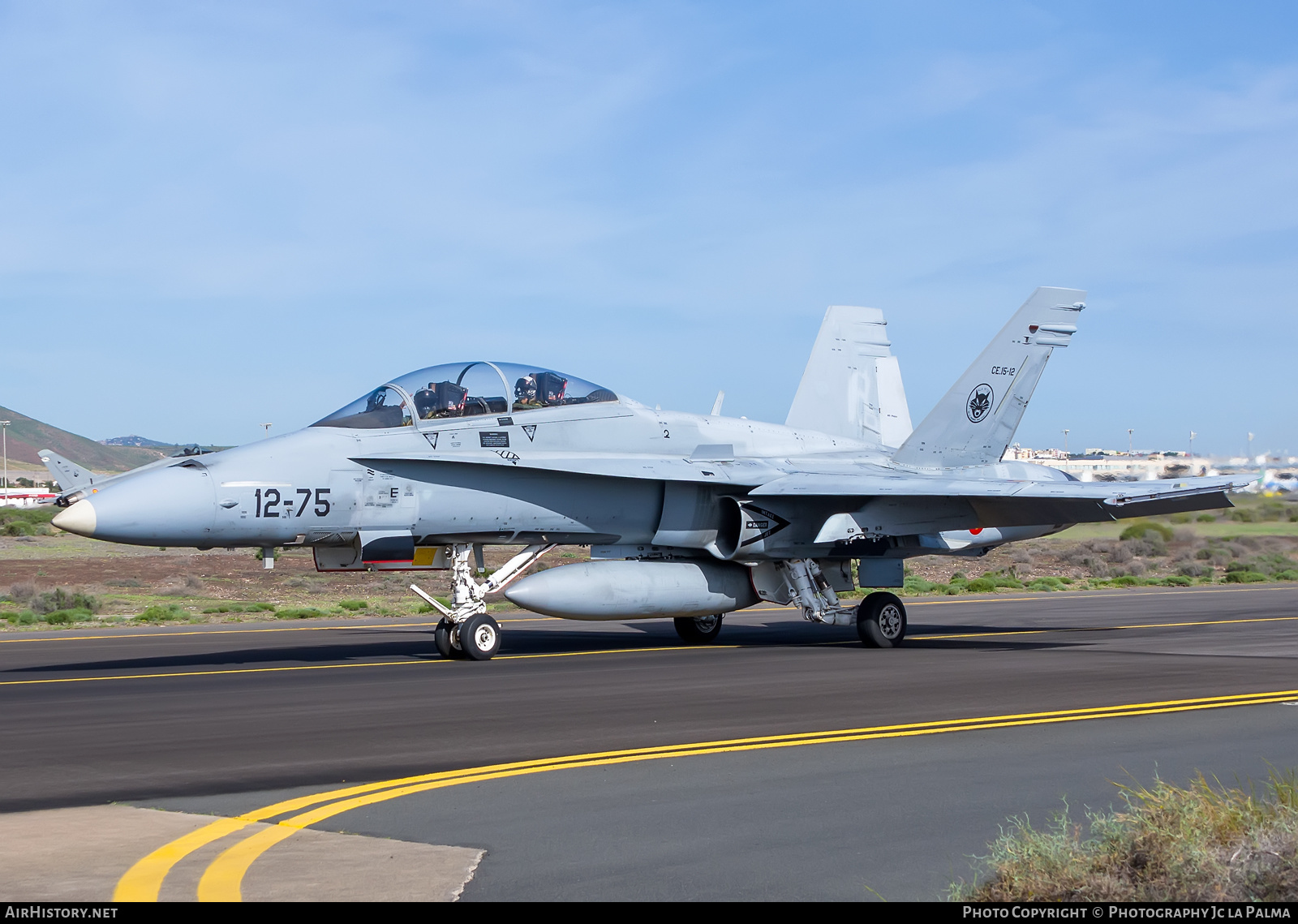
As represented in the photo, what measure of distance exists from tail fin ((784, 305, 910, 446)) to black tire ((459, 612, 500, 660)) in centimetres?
921

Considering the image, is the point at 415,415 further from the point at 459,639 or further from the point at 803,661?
the point at 803,661

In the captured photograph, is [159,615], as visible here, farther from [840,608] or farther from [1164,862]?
[1164,862]

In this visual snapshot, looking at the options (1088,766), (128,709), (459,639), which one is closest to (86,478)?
(128,709)

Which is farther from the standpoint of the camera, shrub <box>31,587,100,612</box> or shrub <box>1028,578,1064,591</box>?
shrub <box>1028,578,1064,591</box>

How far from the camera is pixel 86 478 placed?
45.5ft

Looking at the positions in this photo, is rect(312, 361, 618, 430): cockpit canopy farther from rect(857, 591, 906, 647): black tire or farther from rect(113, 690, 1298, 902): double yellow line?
rect(113, 690, 1298, 902): double yellow line

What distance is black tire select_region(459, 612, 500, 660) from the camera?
53.0 ft

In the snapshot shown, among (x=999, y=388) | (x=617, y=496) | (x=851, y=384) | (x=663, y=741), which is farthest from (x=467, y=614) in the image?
(x=851, y=384)

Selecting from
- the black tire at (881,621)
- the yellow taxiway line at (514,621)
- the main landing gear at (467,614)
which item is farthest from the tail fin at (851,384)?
the main landing gear at (467,614)

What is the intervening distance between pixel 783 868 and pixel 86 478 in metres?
10.6

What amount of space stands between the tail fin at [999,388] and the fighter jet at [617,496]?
3 cm

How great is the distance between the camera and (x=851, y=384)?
78.4 ft

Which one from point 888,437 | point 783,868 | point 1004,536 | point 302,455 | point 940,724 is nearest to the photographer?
point 783,868

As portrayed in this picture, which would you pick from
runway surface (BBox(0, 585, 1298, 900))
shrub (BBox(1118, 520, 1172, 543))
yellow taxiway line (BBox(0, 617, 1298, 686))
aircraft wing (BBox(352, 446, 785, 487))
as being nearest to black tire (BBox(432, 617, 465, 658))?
yellow taxiway line (BBox(0, 617, 1298, 686))
